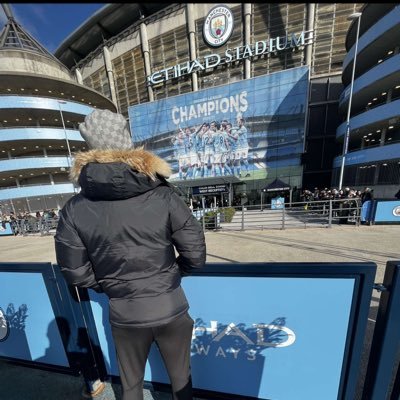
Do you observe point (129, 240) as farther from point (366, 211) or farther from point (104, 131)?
point (366, 211)

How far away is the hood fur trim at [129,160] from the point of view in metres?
1.41

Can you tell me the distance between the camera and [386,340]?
166cm

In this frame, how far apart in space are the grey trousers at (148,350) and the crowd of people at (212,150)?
22.9 meters

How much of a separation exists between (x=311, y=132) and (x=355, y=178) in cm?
1184

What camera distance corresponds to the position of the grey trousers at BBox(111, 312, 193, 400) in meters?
1.53

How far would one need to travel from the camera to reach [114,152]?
145cm

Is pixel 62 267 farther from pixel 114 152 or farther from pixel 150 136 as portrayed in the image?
pixel 150 136

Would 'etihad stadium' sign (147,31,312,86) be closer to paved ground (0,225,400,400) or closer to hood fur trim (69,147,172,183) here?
paved ground (0,225,400,400)

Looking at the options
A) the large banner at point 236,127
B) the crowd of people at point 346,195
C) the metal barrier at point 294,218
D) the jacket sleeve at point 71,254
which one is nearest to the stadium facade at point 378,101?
the crowd of people at point 346,195

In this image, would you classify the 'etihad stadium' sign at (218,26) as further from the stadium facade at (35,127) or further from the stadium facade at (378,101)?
the stadium facade at (35,127)

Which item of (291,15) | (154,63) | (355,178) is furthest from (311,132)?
(154,63)

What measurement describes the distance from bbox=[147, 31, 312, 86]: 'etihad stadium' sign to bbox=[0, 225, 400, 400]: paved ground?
25.4 m

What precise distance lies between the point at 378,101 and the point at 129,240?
27.5 m

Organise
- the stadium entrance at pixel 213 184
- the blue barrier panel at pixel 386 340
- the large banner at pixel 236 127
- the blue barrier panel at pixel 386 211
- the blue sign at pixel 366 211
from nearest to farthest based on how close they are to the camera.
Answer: the blue barrier panel at pixel 386 340, the blue barrier panel at pixel 386 211, the blue sign at pixel 366 211, the stadium entrance at pixel 213 184, the large banner at pixel 236 127
